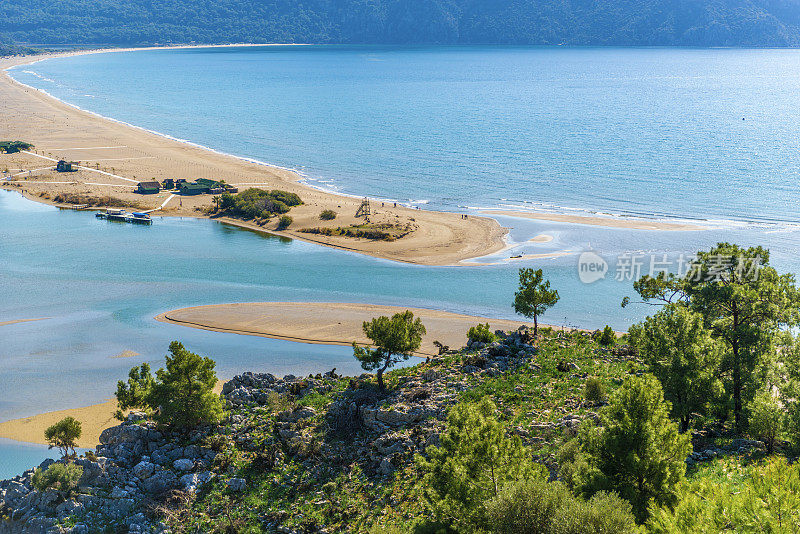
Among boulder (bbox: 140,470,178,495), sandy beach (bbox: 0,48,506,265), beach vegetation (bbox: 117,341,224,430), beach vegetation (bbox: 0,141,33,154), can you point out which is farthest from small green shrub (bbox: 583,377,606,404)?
beach vegetation (bbox: 0,141,33,154)

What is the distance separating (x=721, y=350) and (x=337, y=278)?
178 ft

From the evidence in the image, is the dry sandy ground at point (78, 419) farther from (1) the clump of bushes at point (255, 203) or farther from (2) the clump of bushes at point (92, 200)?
(2) the clump of bushes at point (92, 200)

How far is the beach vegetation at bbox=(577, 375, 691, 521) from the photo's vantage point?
28.6 meters

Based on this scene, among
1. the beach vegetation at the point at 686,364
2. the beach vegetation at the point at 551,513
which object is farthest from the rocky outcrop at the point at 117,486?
the beach vegetation at the point at 686,364

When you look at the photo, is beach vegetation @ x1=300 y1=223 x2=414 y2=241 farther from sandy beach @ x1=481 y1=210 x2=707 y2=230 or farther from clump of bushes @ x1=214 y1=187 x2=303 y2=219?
sandy beach @ x1=481 y1=210 x2=707 y2=230

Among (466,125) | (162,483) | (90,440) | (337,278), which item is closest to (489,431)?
(162,483)

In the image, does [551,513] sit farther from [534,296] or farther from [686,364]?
[534,296]

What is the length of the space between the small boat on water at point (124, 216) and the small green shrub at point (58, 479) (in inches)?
3176

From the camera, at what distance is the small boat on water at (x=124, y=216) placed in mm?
111000

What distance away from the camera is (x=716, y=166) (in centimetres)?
13450

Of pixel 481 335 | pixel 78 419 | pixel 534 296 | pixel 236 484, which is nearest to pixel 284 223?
pixel 78 419

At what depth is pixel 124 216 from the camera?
113m

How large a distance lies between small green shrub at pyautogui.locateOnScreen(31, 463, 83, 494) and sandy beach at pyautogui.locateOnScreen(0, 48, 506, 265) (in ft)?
196

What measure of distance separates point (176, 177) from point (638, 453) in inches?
4960
